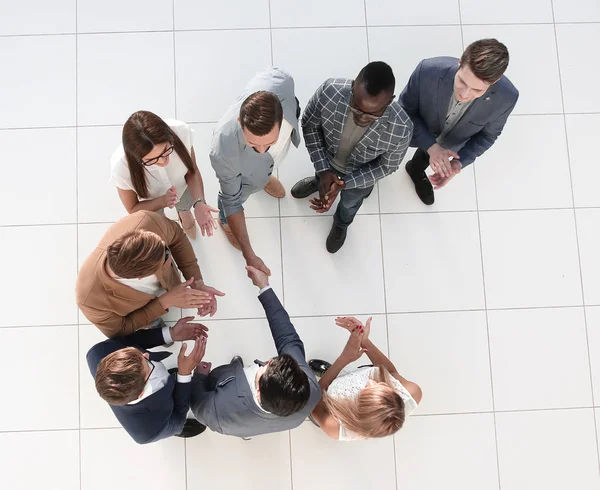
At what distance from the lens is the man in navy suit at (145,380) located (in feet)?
6.51

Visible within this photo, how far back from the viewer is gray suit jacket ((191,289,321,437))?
2.15 m

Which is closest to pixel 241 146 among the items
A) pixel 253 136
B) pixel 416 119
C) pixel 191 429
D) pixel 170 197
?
pixel 253 136

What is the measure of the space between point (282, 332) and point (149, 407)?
694mm

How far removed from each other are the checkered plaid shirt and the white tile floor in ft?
2.13

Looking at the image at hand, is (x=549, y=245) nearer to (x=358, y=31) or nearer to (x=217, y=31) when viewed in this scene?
(x=358, y=31)

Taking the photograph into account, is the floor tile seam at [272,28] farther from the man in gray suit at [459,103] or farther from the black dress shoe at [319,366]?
the black dress shoe at [319,366]

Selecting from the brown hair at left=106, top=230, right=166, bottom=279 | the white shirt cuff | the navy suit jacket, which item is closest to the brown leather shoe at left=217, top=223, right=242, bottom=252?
the white shirt cuff

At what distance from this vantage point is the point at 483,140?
2.56 m

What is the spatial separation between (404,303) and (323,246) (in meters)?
0.64

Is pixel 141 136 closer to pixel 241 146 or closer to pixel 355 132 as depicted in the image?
pixel 241 146

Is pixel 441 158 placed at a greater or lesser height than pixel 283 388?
greater

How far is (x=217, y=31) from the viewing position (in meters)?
3.25

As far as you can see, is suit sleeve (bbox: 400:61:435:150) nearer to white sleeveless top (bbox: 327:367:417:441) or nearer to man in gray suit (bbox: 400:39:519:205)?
man in gray suit (bbox: 400:39:519:205)

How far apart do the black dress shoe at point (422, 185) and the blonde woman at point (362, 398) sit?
1.07 metres
